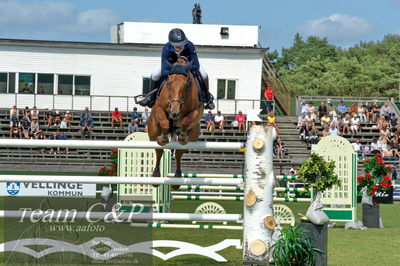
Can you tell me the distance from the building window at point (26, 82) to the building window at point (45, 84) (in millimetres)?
259

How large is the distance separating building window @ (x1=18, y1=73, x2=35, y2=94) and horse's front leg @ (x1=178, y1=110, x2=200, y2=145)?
27.2 meters

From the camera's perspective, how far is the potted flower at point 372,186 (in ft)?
47.0

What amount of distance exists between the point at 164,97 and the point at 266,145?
1.83 m

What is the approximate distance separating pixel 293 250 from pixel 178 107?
6.73 ft

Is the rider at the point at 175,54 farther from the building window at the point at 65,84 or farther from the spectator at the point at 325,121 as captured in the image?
the building window at the point at 65,84

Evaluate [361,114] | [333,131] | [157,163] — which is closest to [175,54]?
[157,163]

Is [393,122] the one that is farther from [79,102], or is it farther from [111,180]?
[111,180]

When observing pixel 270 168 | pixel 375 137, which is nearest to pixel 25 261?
pixel 270 168

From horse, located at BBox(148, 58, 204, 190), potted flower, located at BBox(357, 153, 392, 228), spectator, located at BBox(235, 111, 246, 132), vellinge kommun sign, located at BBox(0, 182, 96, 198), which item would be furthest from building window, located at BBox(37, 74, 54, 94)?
horse, located at BBox(148, 58, 204, 190)

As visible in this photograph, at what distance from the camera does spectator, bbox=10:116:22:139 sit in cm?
3056

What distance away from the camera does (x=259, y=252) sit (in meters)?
6.47

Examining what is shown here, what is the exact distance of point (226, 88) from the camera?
117 feet

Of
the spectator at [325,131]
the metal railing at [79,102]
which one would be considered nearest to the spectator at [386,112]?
the spectator at [325,131]

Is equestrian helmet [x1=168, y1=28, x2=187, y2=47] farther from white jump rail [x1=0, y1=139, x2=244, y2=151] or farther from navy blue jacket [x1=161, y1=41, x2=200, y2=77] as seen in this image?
white jump rail [x1=0, y1=139, x2=244, y2=151]
